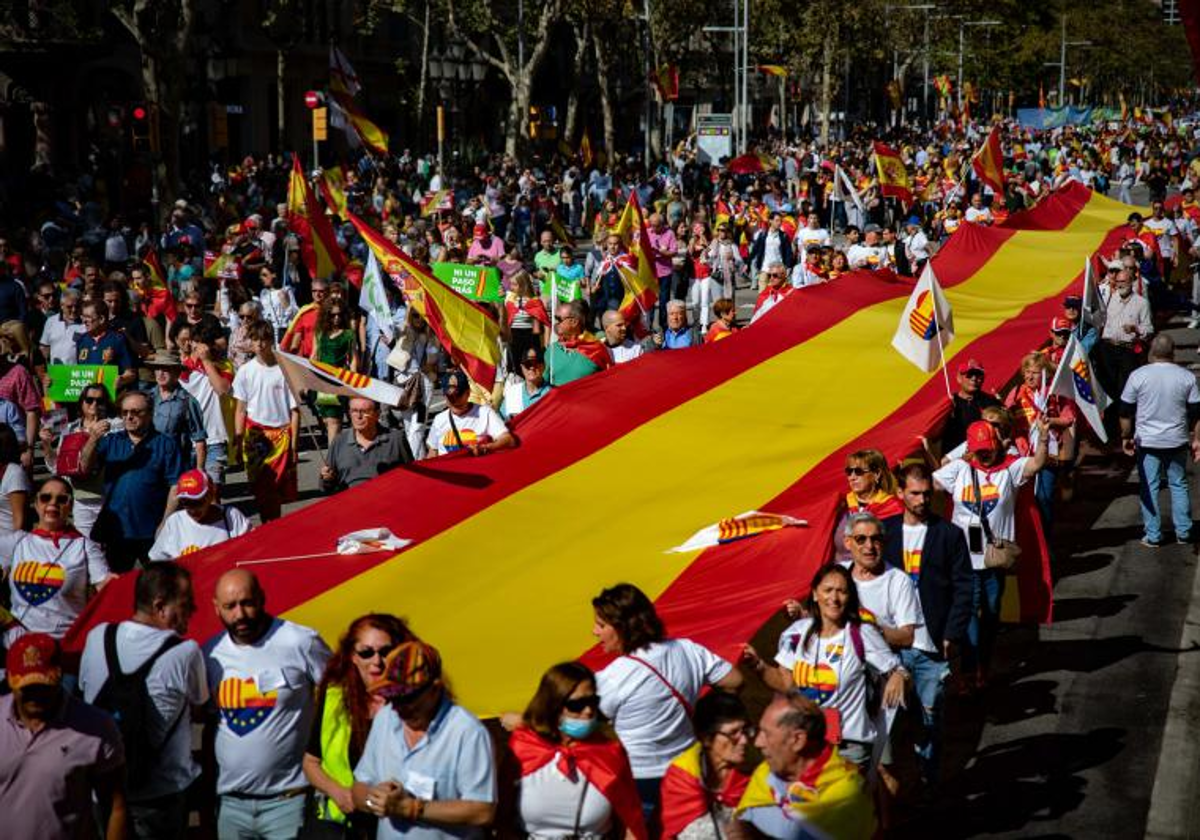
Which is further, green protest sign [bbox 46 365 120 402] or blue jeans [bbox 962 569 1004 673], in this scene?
green protest sign [bbox 46 365 120 402]

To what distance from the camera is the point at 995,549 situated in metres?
9.76

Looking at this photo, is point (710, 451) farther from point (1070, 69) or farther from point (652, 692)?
point (1070, 69)

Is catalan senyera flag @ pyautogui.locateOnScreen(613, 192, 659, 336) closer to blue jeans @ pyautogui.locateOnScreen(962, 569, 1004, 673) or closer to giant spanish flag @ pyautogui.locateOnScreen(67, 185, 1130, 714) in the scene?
giant spanish flag @ pyautogui.locateOnScreen(67, 185, 1130, 714)

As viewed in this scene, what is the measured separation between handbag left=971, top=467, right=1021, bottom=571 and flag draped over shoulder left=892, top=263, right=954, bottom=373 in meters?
2.36

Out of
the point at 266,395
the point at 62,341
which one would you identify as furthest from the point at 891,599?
the point at 62,341

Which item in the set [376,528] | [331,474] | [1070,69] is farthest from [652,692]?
[1070,69]

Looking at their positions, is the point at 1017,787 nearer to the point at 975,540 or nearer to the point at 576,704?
the point at 975,540

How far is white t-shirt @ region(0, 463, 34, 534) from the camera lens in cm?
929

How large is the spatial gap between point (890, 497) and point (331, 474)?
3228mm

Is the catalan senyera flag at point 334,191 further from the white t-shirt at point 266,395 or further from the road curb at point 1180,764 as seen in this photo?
the road curb at point 1180,764

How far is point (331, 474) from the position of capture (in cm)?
1045

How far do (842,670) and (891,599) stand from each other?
79cm

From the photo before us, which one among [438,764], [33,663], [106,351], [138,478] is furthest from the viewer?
[106,351]

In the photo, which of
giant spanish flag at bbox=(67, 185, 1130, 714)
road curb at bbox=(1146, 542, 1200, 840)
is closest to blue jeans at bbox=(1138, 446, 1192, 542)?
giant spanish flag at bbox=(67, 185, 1130, 714)
